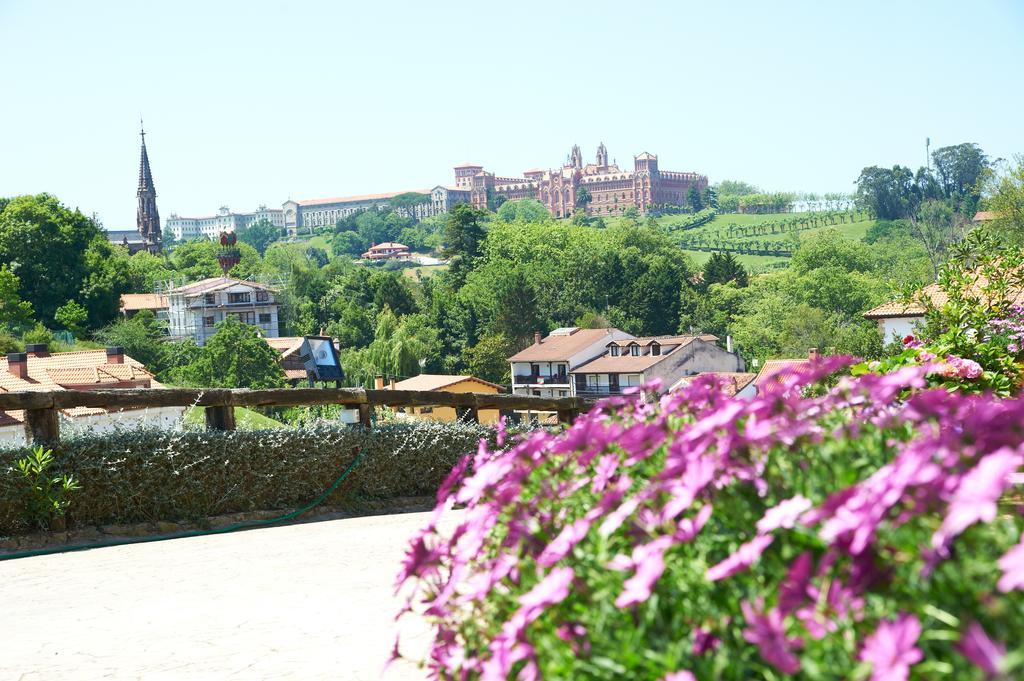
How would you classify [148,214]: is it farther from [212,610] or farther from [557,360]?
[212,610]

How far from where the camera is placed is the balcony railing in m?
80.2

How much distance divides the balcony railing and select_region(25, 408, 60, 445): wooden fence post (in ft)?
235

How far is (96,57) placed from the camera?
175ft

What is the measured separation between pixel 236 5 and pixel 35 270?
4481 cm

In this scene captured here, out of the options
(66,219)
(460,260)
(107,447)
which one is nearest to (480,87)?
(460,260)

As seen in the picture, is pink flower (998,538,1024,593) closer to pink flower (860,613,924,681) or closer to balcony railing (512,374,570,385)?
pink flower (860,613,924,681)

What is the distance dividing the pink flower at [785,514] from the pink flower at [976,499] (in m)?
0.24

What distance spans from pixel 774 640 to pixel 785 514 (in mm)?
259

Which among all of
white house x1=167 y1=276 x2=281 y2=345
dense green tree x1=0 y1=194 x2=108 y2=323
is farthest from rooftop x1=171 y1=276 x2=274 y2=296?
dense green tree x1=0 y1=194 x2=108 y2=323

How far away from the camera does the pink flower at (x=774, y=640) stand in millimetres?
1491

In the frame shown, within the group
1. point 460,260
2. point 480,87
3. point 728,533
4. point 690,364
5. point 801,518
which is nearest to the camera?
point 801,518

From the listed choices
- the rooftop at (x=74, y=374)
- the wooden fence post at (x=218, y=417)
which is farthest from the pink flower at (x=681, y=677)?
the rooftop at (x=74, y=374)

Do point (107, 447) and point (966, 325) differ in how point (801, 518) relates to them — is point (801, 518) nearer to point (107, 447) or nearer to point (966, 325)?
point (966, 325)

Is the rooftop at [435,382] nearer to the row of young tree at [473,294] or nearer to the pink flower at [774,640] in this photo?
the row of young tree at [473,294]
